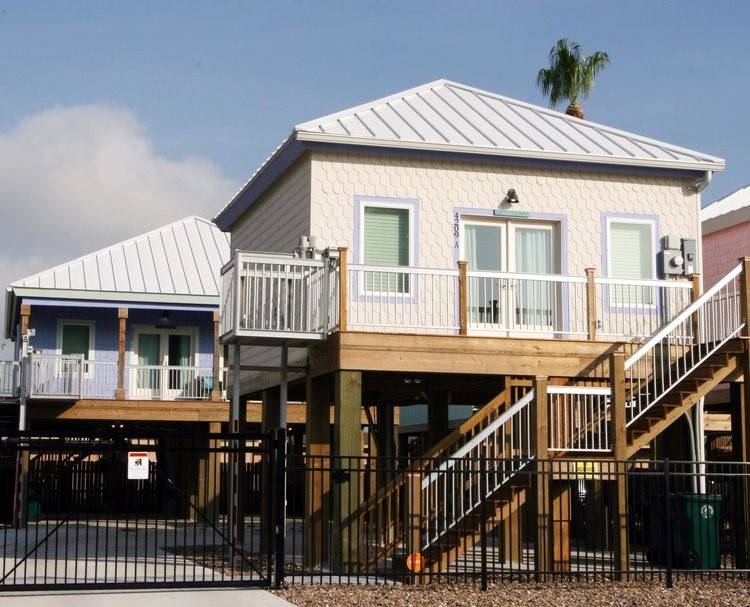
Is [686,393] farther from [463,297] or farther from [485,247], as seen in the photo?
[485,247]

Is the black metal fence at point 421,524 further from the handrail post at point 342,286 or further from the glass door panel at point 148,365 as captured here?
the glass door panel at point 148,365

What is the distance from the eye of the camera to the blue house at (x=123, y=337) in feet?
106

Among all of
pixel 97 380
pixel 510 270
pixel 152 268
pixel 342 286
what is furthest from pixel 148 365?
pixel 342 286

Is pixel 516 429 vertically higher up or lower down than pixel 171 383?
lower down

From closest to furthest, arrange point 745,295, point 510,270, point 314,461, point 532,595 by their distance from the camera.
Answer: point 532,595
point 745,295
point 314,461
point 510,270

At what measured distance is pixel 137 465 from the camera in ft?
48.1

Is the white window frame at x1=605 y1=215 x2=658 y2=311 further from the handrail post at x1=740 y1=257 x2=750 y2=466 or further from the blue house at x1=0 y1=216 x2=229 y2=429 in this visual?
the blue house at x1=0 y1=216 x2=229 y2=429

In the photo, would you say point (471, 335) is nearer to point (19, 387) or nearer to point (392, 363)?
point (392, 363)

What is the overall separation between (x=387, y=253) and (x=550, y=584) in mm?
6460

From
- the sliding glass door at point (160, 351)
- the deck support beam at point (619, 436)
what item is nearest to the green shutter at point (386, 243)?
the deck support beam at point (619, 436)

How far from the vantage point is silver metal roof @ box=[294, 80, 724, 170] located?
64.2ft

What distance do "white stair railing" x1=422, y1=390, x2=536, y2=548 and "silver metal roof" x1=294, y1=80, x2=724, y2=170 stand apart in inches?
205

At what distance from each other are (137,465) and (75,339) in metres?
23.1

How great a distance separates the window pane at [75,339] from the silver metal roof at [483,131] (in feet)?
58.6
